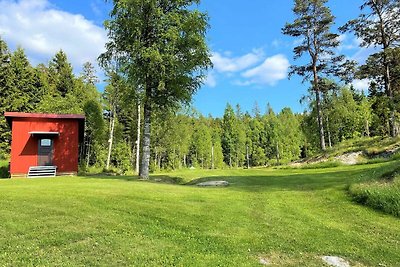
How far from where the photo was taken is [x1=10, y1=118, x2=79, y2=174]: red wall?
2553cm

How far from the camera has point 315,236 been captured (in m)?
9.54

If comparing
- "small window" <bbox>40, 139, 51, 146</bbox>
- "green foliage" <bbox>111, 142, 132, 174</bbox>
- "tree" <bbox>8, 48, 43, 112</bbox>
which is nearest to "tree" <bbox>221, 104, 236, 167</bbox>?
"green foliage" <bbox>111, 142, 132, 174</bbox>

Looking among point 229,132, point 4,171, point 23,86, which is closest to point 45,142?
point 4,171

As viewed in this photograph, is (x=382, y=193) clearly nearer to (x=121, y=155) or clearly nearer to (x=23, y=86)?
(x=121, y=155)

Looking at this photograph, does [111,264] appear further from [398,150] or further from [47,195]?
[398,150]

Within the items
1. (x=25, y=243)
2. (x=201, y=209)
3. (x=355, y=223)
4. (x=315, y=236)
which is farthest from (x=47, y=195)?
(x=355, y=223)

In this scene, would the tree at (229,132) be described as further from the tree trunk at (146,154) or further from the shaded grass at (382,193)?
the shaded grass at (382,193)

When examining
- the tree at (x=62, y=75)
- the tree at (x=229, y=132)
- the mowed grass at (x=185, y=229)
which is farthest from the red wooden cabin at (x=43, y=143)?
the tree at (x=229, y=132)

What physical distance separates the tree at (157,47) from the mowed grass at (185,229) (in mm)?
9134

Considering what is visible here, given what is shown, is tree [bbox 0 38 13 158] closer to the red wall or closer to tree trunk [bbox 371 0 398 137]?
the red wall

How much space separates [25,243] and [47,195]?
4708mm

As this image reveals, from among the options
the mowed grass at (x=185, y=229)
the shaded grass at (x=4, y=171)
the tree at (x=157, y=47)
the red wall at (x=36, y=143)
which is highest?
the tree at (x=157, y=47)

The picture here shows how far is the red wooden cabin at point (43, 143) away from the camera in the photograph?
2547cm

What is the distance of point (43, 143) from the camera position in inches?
1036
